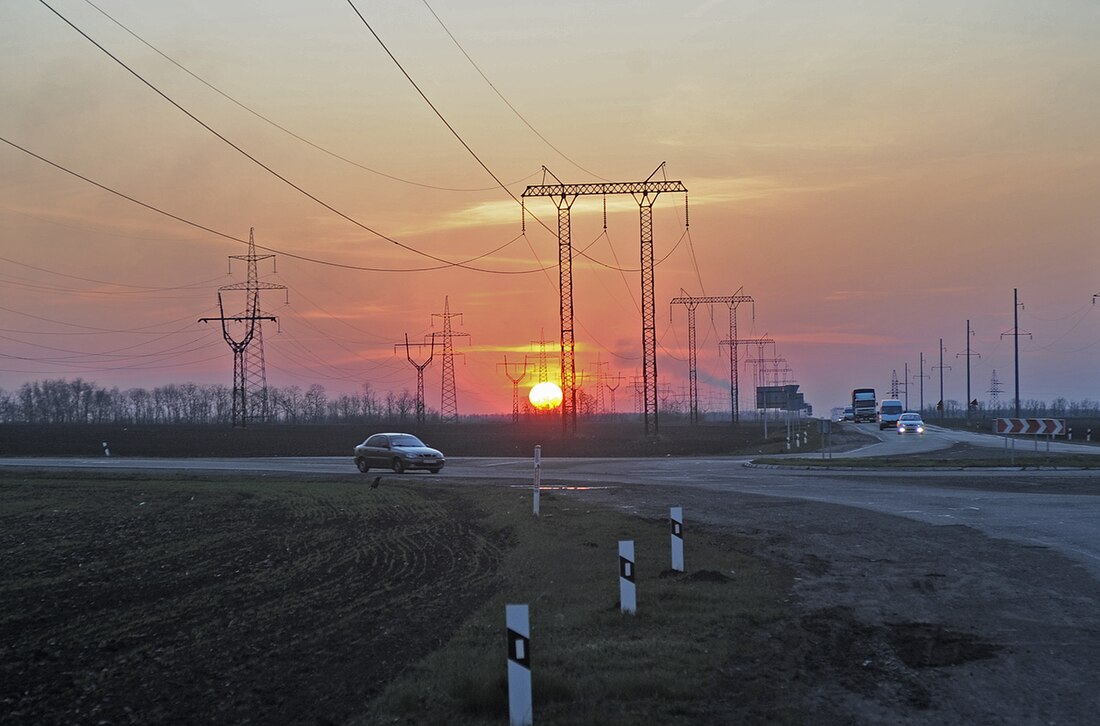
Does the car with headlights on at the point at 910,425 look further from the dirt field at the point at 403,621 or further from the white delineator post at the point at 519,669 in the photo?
the white delineator post at the point at 519,669

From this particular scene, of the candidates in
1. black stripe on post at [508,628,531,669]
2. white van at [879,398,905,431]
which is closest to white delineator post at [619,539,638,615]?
black stripe on post at [508,628,531,669]

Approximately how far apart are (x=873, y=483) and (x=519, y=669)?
25576 mm

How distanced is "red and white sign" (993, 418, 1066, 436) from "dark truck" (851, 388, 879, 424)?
82900mm

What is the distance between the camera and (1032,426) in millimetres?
38969

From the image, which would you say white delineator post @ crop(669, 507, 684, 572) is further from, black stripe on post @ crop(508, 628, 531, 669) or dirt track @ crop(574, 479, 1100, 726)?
black stripe on post @ crop(508, 628, 531, 669)

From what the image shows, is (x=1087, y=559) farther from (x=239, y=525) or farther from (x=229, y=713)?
(x=239, y=525)

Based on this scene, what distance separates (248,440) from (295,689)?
73794 mm

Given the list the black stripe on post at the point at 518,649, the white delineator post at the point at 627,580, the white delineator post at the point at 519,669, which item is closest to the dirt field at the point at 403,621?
the white delineator post at the point at 519,669

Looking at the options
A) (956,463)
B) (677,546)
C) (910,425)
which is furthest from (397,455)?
(910,425)

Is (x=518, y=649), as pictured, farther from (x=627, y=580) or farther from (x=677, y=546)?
(x=677, y=546)

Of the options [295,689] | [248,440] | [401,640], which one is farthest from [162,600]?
[248,440]

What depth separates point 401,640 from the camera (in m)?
9.66

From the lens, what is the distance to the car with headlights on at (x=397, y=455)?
1549 inches

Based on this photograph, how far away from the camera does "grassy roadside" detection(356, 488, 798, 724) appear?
715 centimetres
